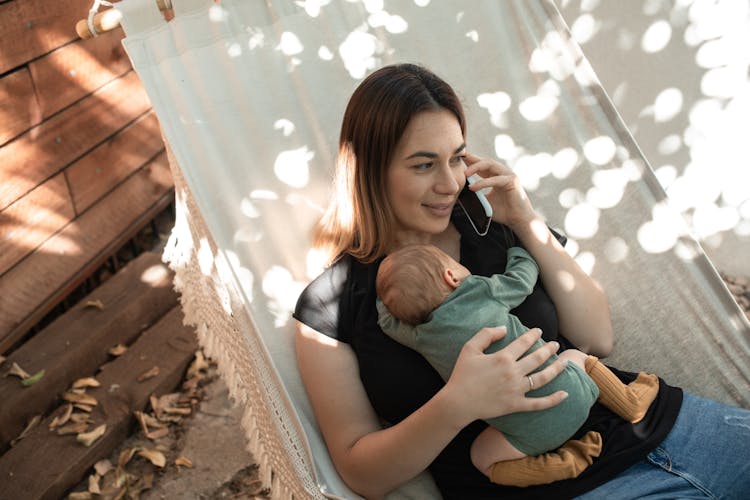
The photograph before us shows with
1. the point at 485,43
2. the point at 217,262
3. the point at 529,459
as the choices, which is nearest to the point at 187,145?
the point at 217,262

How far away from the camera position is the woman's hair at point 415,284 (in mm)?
1611

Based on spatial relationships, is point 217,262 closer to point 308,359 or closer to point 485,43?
point 308,359

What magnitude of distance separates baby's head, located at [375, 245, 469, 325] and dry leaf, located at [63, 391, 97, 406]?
162cm

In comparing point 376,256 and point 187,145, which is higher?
point 187,145

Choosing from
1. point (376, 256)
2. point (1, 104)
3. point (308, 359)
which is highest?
point (1, 104)

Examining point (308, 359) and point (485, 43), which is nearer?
point (308, 359)

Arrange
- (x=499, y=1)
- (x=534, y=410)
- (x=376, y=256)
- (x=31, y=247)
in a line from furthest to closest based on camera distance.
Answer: (x=31, y=247), (x=499, y=1), (x=376, y=256), (x=534, y=410)

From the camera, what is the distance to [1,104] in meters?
2.72

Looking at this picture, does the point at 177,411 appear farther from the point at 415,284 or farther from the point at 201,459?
the point at 415,284

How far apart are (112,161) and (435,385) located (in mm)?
2142

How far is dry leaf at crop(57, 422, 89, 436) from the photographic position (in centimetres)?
269

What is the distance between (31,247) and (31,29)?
78 centimetres

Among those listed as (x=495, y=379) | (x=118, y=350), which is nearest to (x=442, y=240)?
(x=495, y=379)

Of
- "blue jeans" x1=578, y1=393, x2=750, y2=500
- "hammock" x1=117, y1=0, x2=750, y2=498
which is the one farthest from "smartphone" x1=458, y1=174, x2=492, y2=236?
"blue jeans" x1=578, y1=393, x2=750, y2=500
